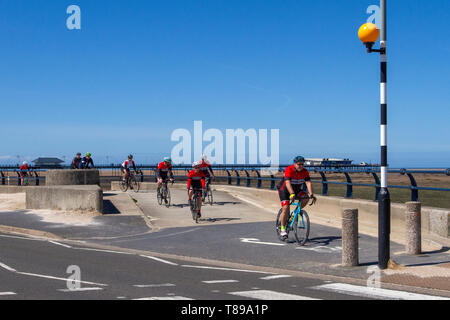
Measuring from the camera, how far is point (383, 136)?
8.97 metres

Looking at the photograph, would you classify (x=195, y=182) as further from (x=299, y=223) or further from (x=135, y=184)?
(x=135, y=184)

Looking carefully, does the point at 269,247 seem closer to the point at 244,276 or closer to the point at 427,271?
the point at 244,276

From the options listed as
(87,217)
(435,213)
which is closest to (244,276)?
(435,213)

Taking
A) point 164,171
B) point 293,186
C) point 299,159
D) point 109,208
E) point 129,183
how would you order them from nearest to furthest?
point 299,159 → point 293,186 → point 109,208 → point 164,171 → point 129,183

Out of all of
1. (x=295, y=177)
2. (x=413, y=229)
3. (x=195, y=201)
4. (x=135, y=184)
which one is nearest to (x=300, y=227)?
(x=295, y=177)

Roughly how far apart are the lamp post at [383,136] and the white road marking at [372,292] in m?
1.28

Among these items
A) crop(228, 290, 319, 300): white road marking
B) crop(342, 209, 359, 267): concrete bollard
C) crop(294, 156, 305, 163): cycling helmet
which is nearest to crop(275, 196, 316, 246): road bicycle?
crop(294, 156, 305, 163): cycling helmet

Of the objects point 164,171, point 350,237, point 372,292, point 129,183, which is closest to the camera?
point 372,292

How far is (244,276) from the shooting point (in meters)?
8.79

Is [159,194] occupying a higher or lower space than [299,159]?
lower

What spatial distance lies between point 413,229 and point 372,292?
3.13 metres

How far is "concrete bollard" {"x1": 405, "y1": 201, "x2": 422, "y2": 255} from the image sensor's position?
1009 centimetres

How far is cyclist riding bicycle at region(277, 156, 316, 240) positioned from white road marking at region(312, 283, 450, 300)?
390 centimetres

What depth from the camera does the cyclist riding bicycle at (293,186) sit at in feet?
38.5
